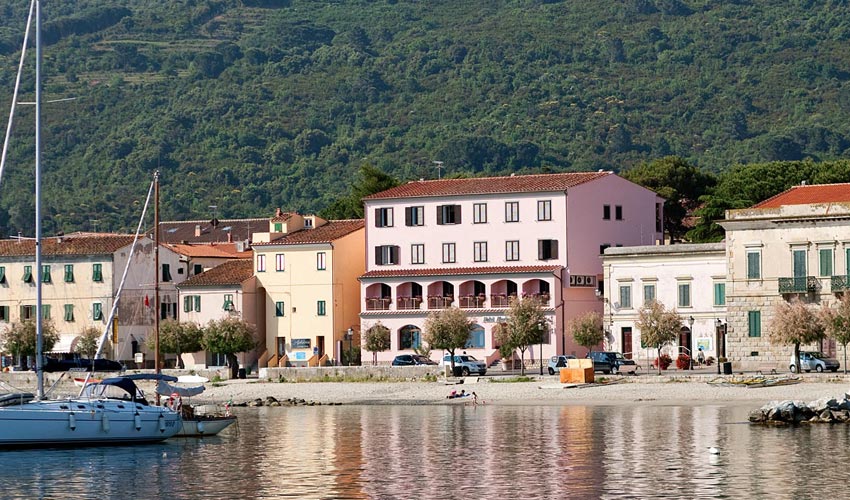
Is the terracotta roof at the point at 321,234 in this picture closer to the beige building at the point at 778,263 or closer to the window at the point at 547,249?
the window at the point at 547,249

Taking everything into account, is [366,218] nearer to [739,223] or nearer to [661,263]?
[661,263]

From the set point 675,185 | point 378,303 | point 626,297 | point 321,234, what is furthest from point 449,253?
point 675,185

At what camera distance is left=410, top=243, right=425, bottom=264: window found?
10744cm

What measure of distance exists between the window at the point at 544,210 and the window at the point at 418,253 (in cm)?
795

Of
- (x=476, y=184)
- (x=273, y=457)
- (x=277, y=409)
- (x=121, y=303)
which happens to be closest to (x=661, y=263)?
(x=476, y=184)

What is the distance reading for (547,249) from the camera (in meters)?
104

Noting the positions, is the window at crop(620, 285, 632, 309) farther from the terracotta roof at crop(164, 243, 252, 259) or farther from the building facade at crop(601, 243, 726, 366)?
the terracotta roof at crop(164, 243, 252, 259)

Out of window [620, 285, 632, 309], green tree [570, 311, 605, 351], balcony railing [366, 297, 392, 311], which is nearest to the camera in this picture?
green tree [570, 311, 605, 351]

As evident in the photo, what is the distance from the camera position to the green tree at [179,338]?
106500 mm

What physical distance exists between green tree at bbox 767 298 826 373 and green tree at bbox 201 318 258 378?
34.6m

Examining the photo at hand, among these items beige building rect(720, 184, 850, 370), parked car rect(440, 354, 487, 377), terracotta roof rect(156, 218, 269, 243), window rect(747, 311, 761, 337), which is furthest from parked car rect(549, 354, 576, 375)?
terracotta roof rect(156, 218, 269, 243)

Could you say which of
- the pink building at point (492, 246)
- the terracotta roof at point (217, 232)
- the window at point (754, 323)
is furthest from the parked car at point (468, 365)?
the terracotta roof at point (217, 232)

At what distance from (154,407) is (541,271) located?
41.8 metres

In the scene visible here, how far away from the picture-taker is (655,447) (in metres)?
56.9
